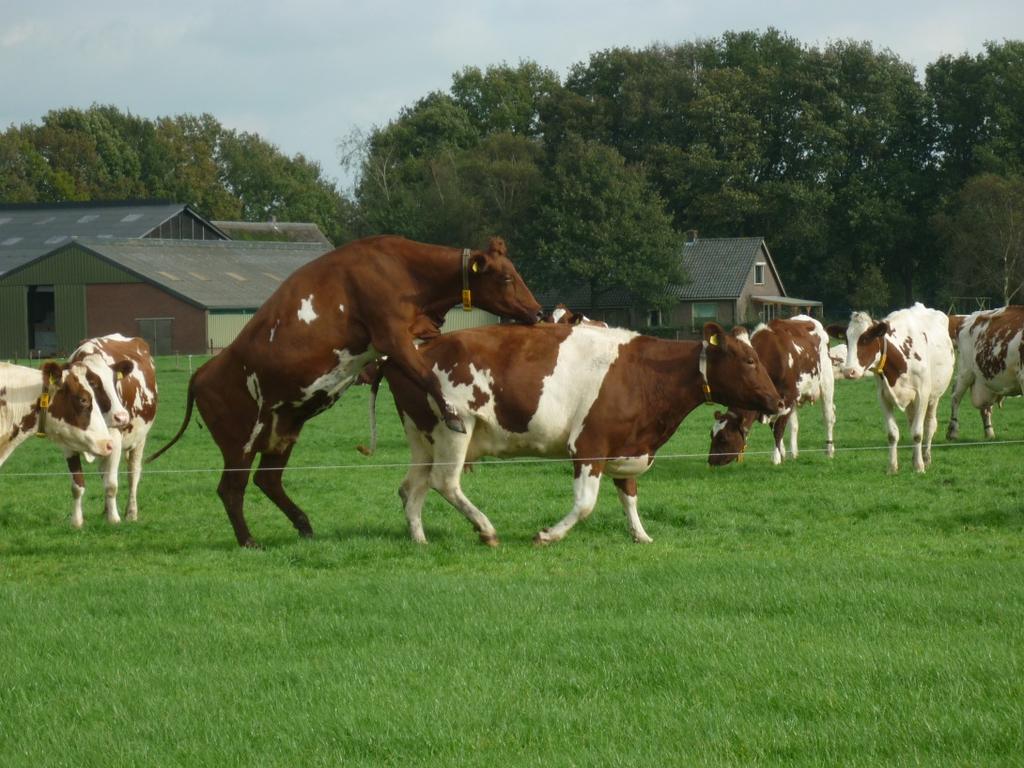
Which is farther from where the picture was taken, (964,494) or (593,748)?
(964,494)

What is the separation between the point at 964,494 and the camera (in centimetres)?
1456

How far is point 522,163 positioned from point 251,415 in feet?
227

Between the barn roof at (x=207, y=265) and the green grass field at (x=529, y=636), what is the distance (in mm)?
57980

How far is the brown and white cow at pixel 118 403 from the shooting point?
1442cm

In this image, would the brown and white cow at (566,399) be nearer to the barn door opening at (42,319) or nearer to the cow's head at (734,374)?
the cow's head at (734,374)

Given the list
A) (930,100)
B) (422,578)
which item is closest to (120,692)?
(422,578)

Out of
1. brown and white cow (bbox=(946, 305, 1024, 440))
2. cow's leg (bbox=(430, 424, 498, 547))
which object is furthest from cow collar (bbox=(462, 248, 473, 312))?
brown and white cow (bbox=(946, 305, 1024, 440))

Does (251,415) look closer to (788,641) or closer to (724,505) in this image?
(724,505)

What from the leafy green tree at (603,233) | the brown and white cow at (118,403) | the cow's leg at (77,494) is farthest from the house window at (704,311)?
the cow's leg at (77,494)

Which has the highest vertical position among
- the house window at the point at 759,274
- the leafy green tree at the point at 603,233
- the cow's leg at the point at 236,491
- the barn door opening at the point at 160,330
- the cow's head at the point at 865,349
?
the leafy green tree at the point at 603,233

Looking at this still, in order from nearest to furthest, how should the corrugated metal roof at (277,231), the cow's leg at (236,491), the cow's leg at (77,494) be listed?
the cow's leg at (236,491) < the cow's leg at (77,494) < the corrugated metal roof at (277,231)

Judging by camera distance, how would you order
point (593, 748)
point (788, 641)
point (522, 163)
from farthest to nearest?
point (522, 163) < point (788, 641) < point (593, 748)

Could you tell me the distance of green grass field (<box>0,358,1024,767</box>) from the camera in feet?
20.1

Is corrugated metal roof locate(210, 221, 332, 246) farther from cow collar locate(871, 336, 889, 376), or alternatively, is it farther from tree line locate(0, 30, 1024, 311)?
cow collar locate(871, 336, 889, 376)
